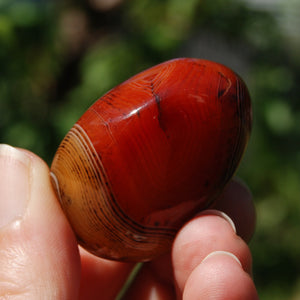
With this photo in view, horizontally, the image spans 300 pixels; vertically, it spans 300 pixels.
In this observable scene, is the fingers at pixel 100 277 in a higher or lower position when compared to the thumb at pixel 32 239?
lower

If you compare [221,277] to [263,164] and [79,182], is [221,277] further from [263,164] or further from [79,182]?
[263,164]

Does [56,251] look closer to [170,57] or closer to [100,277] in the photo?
[100,277]

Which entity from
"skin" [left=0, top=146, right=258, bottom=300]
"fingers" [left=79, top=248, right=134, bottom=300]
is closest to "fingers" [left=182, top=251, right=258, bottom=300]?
"skin" [left=0, top=146, right=258, bottom=300]

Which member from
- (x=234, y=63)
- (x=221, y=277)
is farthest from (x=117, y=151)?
(x=234, y=63)

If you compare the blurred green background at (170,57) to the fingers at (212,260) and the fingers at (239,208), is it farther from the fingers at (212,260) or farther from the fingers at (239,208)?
the fingers at (212,260)

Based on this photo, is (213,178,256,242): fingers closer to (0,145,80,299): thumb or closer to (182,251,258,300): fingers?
(182,251,258,300): fingers

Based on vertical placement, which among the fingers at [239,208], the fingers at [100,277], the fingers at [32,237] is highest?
the fingers at [32,237]

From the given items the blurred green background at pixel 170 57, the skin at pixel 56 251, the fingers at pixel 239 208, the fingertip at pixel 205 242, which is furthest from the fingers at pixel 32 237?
the blurred green background at pixel 170 57

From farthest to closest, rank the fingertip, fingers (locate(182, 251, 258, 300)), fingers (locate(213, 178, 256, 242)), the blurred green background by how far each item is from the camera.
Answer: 1. the blurred green background
2. fingers (locate(213, 178, 256, 242))
3. the fingertip
4. fingers (locate(182, 251, 258, 300))
